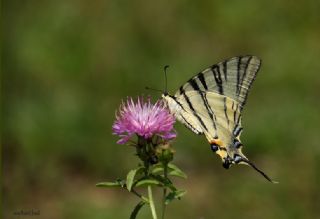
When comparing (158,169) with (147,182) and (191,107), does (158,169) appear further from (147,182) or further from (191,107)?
(191,107)

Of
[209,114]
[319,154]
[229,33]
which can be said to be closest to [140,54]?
[229,33]

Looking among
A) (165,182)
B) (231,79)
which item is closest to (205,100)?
(231,79)

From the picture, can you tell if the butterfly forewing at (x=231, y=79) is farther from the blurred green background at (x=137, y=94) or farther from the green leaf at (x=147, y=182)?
the blurred green background at (x=137, y=94)

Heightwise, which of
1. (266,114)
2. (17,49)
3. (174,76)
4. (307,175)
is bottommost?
(307,175)

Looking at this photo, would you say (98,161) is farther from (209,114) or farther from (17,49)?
(209,114)

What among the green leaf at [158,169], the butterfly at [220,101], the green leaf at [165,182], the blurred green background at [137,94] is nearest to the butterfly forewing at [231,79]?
the butterfly at [220,101]
